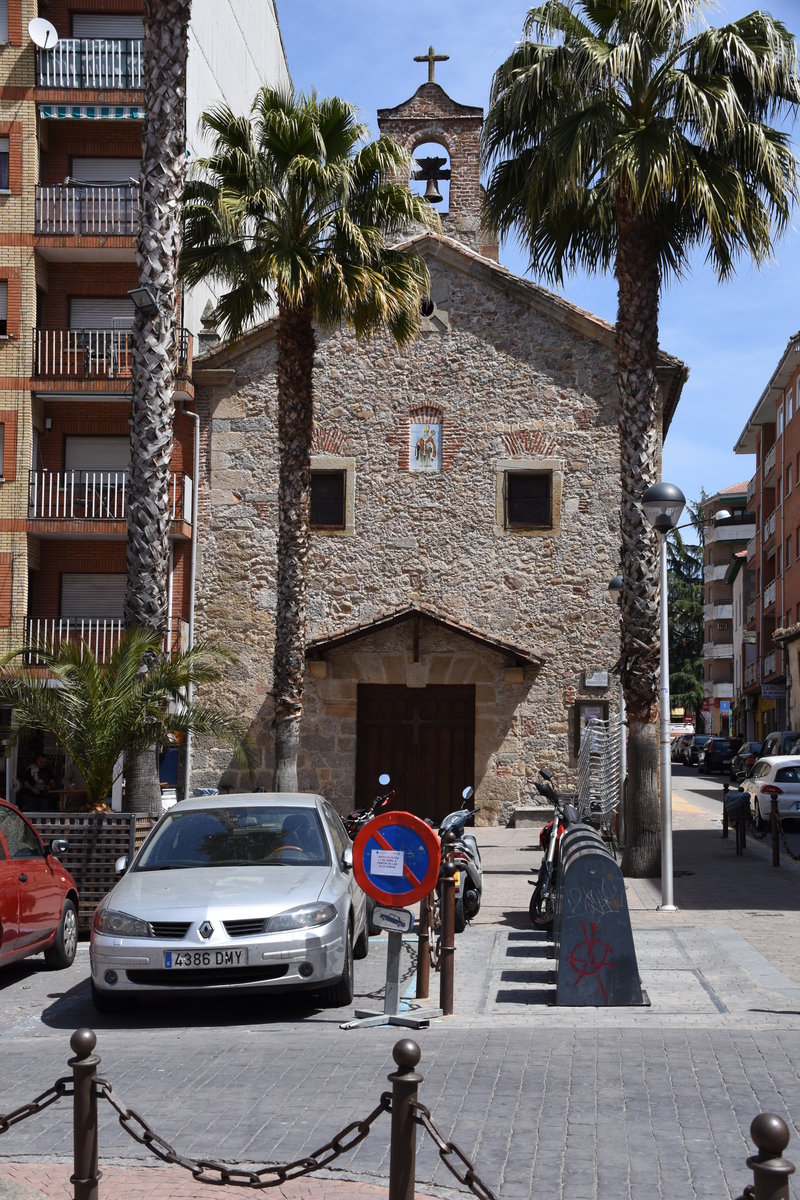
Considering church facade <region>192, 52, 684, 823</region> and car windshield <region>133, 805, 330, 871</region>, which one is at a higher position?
church facade <region>192, 52, 684, 823</region>

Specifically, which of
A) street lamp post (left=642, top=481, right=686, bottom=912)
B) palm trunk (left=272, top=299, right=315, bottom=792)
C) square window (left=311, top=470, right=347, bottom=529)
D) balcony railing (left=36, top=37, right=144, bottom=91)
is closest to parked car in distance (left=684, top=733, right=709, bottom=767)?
square window (left=311, top=470, right=347, bottom=529)

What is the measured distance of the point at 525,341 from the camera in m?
26.2

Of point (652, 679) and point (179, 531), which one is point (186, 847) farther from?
point (179, 531)

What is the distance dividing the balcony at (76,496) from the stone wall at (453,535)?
9.52 ft

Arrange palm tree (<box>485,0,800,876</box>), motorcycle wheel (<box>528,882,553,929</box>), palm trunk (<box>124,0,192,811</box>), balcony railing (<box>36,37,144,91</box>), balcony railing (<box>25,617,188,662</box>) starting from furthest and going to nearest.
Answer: balcony railing (<box>36,37,144,91</box>) → balcony railing (<box>25,617,188,662</box>) → palm tree (<box>485,0,800,876</box>) → palm trunk (<box>124,0,192,811</box>) → motorcycle wheel (<box>528,882,553,929</box>)

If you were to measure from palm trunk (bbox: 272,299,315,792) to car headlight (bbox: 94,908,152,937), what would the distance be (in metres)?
10.9

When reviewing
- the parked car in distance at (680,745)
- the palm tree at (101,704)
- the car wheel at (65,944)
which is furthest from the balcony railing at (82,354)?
the parked car in distance at (680,745)

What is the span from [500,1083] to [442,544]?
1927 centimetres

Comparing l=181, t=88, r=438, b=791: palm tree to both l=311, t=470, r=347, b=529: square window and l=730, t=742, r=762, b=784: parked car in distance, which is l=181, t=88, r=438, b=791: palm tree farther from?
l=730, t=742, r=762, b=784: parked car in distance

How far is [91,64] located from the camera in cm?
2916

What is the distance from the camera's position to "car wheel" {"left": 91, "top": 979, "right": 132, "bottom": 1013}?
912 centimetres

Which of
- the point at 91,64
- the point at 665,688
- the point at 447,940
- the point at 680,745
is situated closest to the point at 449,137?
the point at 91,64

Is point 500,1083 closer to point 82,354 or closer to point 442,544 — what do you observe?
point 442,544

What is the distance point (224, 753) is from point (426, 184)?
12645mm
